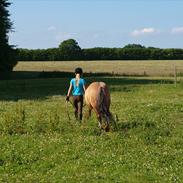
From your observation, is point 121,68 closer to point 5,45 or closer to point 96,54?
point 5,45

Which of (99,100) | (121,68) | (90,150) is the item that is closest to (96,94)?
(99,100)

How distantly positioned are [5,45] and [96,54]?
2299 inches

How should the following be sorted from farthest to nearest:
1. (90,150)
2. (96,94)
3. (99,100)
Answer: (96,94)
(99,100)
(90,150)

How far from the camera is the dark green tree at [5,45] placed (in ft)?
200

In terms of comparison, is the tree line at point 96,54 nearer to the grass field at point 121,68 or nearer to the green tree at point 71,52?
the green tree at point 71,52

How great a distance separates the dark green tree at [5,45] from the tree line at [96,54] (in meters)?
46.7

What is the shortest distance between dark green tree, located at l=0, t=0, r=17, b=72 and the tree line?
153 ft

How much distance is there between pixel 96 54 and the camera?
11931cm

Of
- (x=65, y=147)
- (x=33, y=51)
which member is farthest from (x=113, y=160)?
(x=33, y=51)

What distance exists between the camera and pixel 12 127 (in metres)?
17.0

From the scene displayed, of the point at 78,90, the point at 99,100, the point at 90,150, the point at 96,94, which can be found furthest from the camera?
the point at 78,90

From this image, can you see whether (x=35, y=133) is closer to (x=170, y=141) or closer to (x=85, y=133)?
(x=85, y=133)

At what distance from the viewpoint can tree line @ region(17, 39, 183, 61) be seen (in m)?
115

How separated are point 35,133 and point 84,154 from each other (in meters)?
3.87
